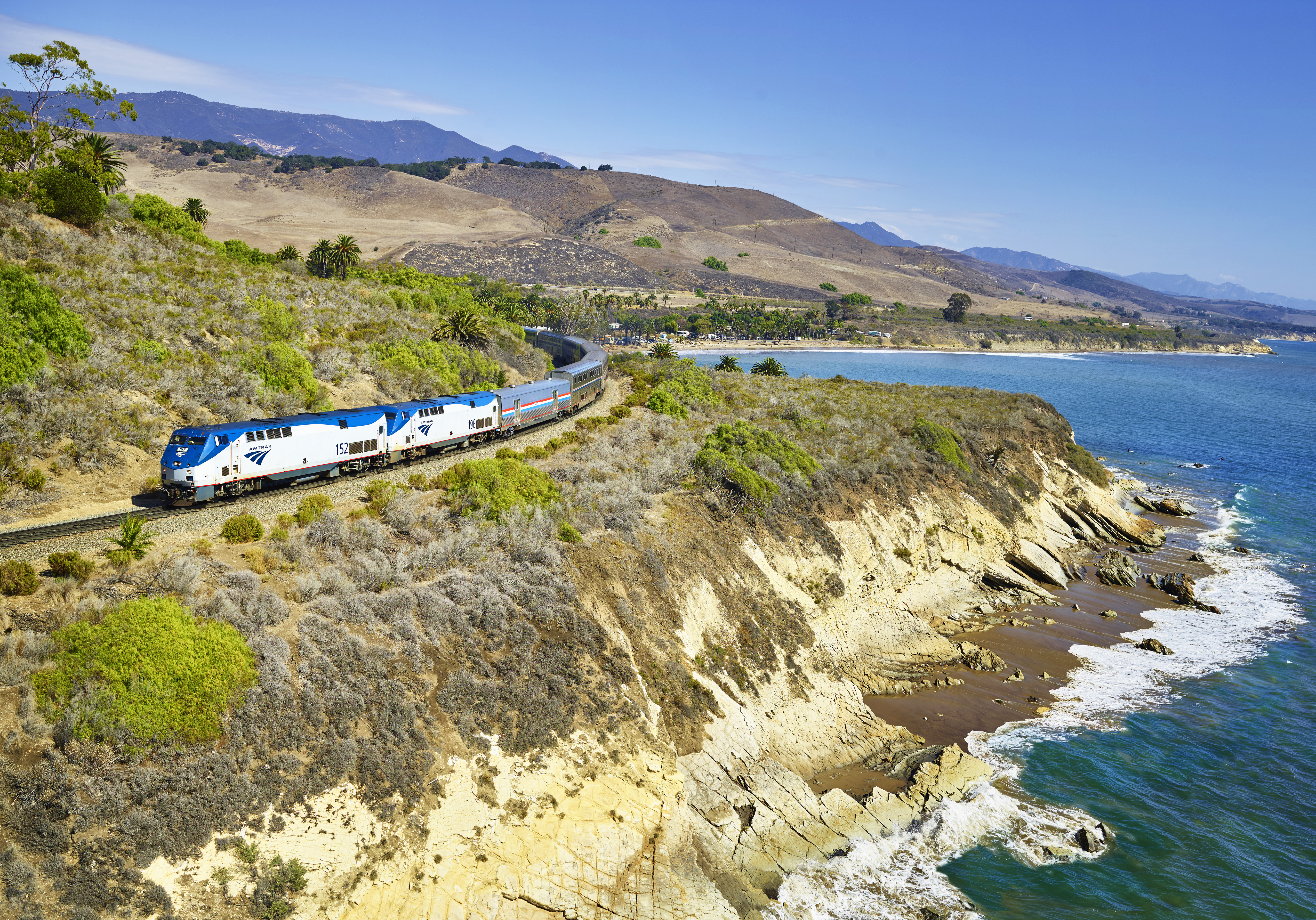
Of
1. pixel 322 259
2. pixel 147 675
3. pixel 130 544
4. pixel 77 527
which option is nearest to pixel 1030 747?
pixel 147 675

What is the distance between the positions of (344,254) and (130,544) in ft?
212

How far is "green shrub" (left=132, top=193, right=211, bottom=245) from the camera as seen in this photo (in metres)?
54.4

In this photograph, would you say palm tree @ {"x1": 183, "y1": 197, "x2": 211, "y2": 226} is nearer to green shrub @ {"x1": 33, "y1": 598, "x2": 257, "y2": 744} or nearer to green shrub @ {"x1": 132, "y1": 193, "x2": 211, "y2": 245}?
green shrub @ {"x1": 132, "y1": 193, "x2": 211, "y2": 245}

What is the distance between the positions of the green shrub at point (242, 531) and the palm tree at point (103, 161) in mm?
41550

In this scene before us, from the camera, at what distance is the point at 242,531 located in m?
22.6

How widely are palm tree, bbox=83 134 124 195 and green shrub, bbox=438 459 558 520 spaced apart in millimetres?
40875

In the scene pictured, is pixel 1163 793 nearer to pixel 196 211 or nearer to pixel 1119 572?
pixel 1119 572

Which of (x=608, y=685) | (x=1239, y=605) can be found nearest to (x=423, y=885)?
(x=608, y=685)

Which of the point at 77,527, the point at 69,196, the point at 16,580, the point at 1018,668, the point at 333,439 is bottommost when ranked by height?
the point at 1018,668

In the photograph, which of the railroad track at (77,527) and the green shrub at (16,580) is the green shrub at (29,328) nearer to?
the railroad track at (77,527)

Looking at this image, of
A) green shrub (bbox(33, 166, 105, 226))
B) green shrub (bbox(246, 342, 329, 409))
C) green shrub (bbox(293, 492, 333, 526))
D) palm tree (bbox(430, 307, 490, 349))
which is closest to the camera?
green shrub (bbox(293, 492, 333, 526))

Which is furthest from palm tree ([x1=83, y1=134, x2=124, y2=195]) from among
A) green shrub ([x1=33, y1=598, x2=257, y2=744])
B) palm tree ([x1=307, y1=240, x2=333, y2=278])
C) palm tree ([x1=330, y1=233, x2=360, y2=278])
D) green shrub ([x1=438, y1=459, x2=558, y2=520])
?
green shrub ([x1=33, y1=598, x2=257, y2=744])

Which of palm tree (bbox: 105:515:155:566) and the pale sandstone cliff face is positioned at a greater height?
palm tree (bbox: 105:515:155:566)

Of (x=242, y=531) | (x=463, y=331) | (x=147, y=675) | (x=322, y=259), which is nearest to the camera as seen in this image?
(x=147, y=675)
